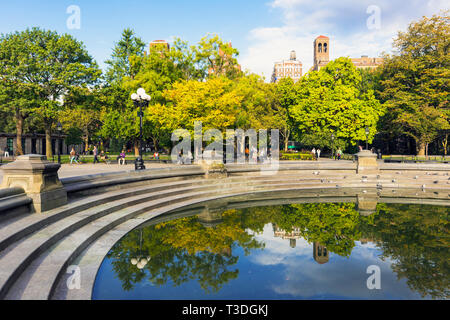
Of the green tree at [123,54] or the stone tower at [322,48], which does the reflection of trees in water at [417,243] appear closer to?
the green tree at [123,54]

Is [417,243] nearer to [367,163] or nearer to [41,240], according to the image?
[41,240]

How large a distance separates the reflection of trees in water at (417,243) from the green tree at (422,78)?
98.8 ft

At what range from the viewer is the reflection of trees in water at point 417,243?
17.7ft

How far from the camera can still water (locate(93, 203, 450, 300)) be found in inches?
200

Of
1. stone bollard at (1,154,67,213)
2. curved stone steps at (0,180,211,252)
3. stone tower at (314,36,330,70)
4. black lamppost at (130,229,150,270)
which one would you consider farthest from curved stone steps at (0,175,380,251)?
stone tower at (314,36,330,70)

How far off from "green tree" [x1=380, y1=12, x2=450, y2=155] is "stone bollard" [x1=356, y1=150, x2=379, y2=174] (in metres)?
22.2

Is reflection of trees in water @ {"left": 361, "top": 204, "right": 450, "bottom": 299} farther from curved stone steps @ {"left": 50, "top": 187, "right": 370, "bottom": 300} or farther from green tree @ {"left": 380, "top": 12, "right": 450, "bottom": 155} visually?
green tree @ {"left": 380, "top": 12, "right": 450, "bottom": 155}

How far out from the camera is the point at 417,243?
24.7 ft

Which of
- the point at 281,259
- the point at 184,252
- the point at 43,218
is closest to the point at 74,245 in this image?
the point at 43,218

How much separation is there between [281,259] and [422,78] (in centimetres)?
4165

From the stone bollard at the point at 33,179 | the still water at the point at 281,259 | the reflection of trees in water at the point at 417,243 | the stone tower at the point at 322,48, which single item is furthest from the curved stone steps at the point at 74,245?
the stone tower at the point at 322,48
